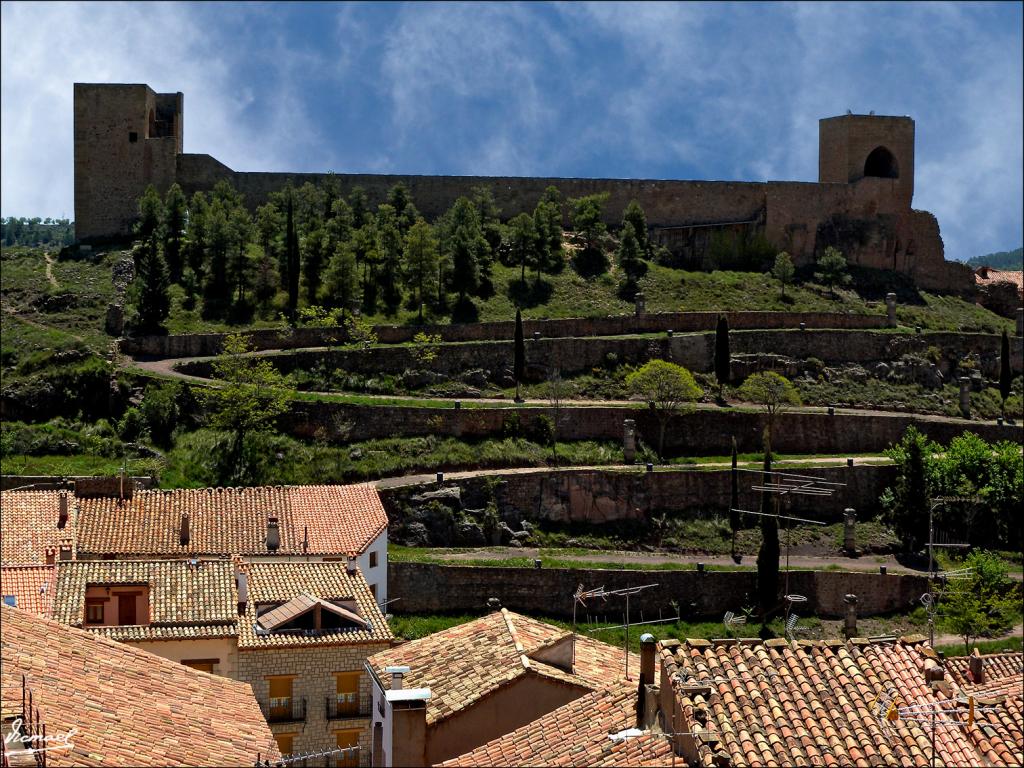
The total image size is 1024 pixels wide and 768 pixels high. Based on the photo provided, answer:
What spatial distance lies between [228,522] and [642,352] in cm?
2521

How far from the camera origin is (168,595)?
27.3 m

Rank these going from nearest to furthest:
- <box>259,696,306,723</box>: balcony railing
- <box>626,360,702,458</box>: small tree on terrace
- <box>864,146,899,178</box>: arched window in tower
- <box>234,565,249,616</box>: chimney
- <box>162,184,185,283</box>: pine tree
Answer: <box>259,696,306,723</box>: balcony railing, <box>234,565,249,616</box>: chimney, <box>626,360,702,458</box>: small tree on terrace, <box>162,184,185,283</box>: pine tree, <box>864,146,899,178</box>: arched window in tower

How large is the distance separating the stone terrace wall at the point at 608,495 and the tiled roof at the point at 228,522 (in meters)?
6.58

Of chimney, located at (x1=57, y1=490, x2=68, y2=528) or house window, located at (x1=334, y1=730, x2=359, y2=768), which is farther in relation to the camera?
chimney, located at (x1=57, y1=490, x2=68, y2=528)

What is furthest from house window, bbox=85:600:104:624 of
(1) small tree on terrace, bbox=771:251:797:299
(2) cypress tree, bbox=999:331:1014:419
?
(1) small tree on terrace, bbox=771:251:797:299

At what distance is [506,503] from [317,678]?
20.4 metres

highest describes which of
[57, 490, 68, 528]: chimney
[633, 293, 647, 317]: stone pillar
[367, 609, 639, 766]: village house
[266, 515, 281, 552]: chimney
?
[633, 293, 647, 317]: stone pillar

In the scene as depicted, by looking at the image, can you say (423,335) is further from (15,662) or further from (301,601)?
(15,662)

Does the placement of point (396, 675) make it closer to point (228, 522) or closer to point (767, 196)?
point (228, 522)

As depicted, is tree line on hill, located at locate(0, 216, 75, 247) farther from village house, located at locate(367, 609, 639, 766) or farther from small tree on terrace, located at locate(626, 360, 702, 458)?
village house, located at locate(367, 609, 639, 766)

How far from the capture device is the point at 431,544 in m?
46.2

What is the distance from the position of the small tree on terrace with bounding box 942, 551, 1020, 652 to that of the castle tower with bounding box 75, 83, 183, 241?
38.5m

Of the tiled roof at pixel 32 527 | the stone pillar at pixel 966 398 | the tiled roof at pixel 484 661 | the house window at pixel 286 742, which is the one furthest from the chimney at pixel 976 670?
the stone pillar at pixel 966 398

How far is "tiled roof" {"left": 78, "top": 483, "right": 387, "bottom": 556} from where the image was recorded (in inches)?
1414
